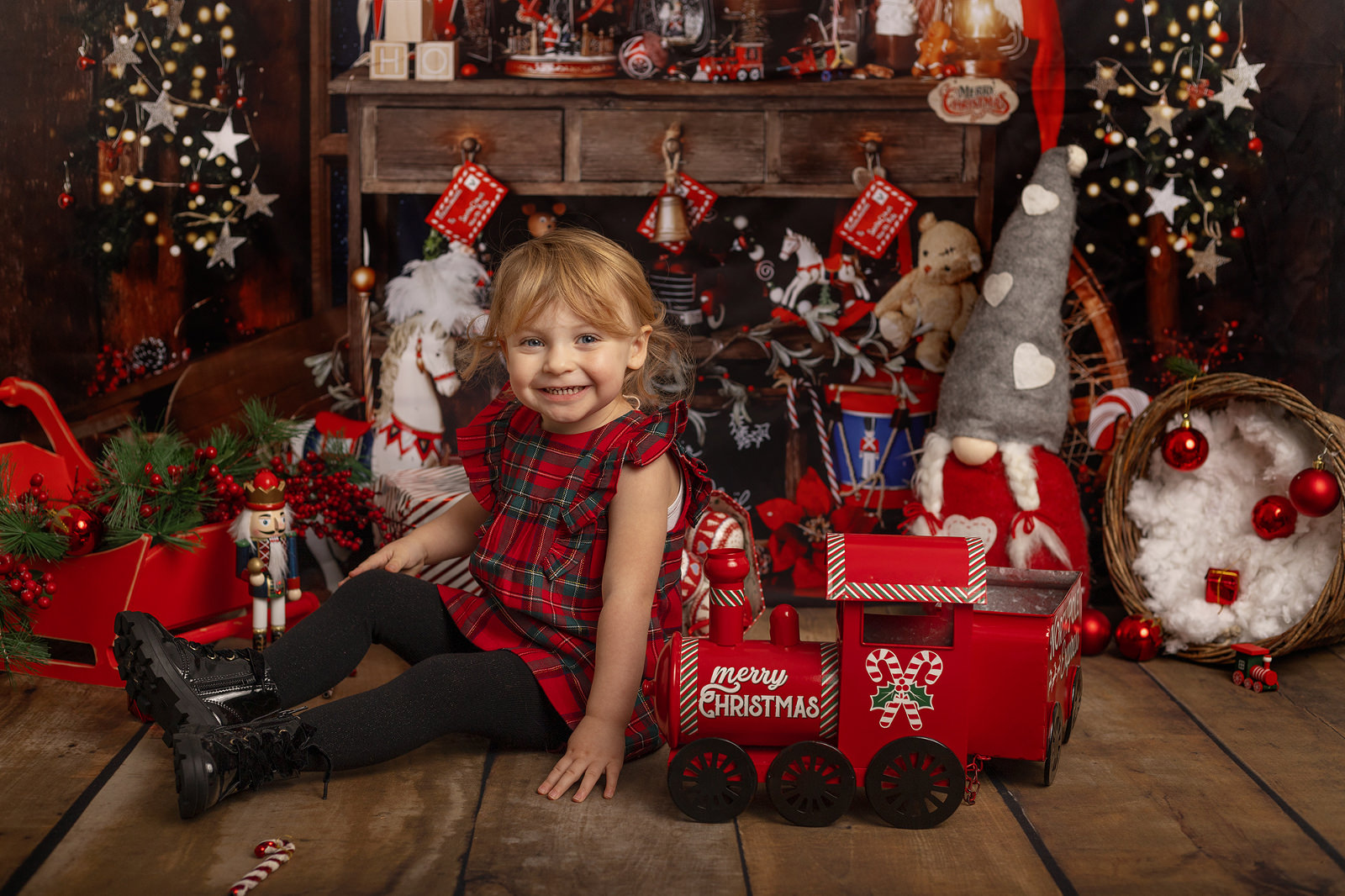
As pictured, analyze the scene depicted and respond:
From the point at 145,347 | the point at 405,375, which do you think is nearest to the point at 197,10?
the point at 145,347

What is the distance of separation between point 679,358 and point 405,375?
657mm

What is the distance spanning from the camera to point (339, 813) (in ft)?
4.47

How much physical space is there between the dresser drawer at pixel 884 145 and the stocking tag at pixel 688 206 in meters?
0.17

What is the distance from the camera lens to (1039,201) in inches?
81.7

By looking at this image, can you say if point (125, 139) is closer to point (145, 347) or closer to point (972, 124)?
point (145, 347)

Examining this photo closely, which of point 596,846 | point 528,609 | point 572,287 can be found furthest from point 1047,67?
point 596,846

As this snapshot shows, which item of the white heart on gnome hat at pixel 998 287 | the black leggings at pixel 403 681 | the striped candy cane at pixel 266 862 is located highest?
the white heart on gnome hat at pixel 998 287

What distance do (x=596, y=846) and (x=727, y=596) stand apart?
34 cm

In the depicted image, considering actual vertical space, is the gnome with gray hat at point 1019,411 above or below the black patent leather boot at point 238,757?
above

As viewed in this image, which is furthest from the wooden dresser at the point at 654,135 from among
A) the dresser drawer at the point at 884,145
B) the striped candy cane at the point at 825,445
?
the striped candy cane at the point at 825,445

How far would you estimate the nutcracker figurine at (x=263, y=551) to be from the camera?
5.54ft

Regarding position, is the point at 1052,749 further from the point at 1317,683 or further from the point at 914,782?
the point at 1317,683

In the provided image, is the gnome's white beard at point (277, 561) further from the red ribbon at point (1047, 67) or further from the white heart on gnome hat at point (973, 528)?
the red ribbon at point (1047, 67)

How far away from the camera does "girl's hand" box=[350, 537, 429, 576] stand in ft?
5.42
